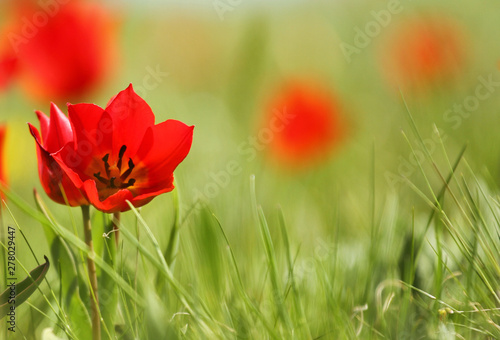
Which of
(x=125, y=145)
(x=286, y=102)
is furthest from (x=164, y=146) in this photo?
(x=286, y=102)

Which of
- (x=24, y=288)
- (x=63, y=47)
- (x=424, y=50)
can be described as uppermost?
(x=63, y=47)

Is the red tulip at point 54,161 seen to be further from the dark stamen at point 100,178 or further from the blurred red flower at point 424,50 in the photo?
the blurred red flower at point 424,50

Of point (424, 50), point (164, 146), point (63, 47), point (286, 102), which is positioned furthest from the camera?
point (424, 50)

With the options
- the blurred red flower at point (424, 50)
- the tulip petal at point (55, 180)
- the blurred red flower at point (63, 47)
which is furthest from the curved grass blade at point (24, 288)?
the blurred red flower at point (424, 50)

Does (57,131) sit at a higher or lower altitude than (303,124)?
higher

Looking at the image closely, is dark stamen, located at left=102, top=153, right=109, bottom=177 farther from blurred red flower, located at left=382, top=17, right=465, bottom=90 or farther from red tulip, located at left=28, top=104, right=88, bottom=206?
blurred red flower, located at left=382, top=17, right=465, bottom=90

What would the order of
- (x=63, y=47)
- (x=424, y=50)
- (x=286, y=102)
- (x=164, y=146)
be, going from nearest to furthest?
1. (x=164, y=146)
2. (x=63, y=47)
3. (x=286, y=102)
4. (x=424, y=50)

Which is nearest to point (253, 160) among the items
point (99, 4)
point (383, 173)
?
point (383, 173)

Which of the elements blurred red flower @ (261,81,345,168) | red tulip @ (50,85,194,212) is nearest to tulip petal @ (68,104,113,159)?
red tulip @ (50,85,194,212)

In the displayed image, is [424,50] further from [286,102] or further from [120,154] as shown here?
[120,154]
